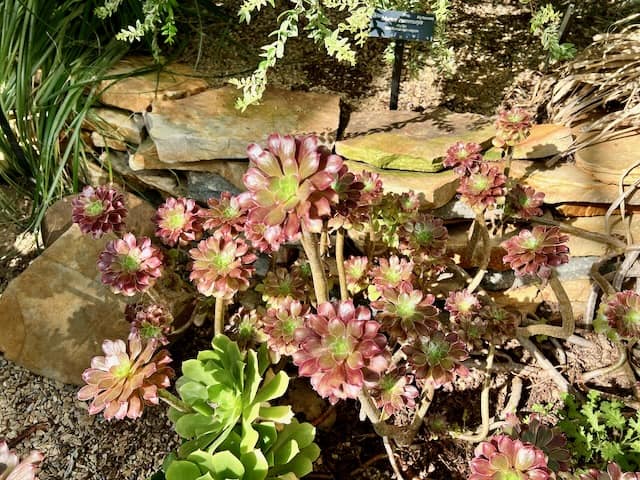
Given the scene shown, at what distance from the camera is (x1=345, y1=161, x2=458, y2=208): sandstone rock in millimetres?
1800

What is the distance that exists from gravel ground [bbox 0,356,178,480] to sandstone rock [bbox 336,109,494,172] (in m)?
1.10

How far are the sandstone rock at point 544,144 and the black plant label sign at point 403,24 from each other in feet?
1.62

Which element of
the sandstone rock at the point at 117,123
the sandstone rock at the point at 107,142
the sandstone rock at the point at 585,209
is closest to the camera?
the sandstone rock at the point at 585,209

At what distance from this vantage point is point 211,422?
137cm

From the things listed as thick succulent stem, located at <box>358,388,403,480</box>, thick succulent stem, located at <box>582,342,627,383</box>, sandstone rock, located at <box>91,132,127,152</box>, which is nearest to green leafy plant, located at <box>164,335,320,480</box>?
thick succulent stem, located at <box>358,388,403,480</box>

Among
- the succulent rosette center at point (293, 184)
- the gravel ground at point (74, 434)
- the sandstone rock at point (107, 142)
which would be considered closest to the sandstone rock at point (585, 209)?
the succulent rosette center at point (293, 184)

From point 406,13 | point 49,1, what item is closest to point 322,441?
point 406,13

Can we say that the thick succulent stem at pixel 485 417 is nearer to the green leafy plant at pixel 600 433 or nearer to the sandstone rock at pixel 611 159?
the green leafy plant at pixel 600 433

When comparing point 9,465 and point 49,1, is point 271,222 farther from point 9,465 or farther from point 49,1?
point 49,1

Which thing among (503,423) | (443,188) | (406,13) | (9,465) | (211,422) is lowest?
(503,423)

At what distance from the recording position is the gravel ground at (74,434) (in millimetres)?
1739

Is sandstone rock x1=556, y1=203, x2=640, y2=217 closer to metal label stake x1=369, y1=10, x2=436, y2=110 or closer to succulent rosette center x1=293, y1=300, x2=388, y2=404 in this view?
metal label stake x1=369, y1=10, x2=436, y2=110

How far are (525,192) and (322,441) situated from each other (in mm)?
997

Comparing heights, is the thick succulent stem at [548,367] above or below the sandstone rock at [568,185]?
below
